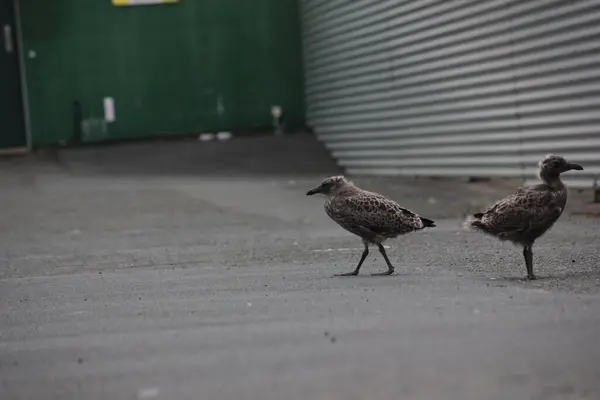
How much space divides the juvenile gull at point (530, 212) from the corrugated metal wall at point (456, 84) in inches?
263

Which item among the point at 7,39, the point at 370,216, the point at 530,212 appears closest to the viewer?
the point at 530,212

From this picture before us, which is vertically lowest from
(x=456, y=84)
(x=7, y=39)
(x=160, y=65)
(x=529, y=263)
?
(x=529, y=263)

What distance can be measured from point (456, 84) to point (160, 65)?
9.24 m

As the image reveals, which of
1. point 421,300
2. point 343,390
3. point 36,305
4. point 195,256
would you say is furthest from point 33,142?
point 343,390

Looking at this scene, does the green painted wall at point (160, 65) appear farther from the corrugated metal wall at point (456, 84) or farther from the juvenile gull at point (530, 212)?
the juvenile gull at point (530, 212)

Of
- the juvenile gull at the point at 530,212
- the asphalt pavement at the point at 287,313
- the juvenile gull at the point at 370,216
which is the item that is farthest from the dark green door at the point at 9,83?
the juvenile gull at the point at 530,212

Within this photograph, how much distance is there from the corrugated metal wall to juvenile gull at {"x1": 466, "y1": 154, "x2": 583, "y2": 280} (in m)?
6.69

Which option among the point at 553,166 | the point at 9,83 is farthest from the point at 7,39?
the point at 553,166

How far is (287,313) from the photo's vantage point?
20.6 feet

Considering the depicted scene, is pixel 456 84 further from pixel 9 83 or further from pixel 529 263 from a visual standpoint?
pixel 9 83

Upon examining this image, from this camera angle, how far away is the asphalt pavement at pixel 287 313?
4.45m

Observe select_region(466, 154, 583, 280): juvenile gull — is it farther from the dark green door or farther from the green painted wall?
the dark green door

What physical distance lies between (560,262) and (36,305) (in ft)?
14.5

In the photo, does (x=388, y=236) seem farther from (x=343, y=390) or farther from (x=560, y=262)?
(x=343, y=390)
